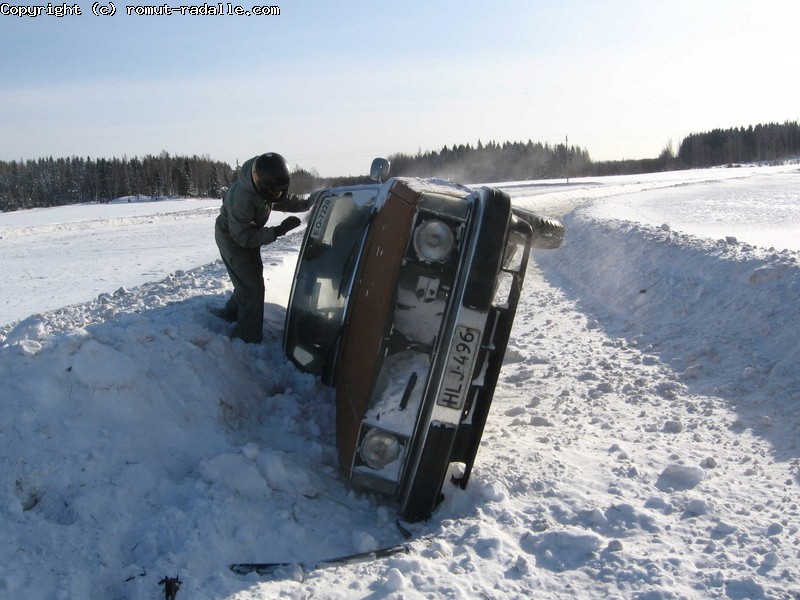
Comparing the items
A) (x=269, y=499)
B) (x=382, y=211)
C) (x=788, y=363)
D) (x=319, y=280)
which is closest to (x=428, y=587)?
(x=269, y=499)

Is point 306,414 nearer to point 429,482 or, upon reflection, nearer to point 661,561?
point 429,482

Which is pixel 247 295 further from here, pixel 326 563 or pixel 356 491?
pixel 326 563

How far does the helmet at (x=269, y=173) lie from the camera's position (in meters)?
5.51

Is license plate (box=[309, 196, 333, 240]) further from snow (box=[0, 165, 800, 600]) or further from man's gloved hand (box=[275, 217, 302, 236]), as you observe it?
snow (box=[0, 165, 800, 600])

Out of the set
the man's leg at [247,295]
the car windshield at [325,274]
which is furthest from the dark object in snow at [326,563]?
the man's leg at [247,295]

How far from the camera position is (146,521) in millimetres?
3475

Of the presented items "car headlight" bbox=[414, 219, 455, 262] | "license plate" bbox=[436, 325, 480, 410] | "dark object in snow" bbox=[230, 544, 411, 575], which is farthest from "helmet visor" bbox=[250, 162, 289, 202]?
"dark object in snow" bbox=[230, 544, 411, 575]

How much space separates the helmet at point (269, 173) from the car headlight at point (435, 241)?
6.38 feet

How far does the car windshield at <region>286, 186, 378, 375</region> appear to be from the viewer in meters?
5.30

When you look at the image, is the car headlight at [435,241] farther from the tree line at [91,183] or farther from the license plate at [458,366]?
the tree line at [91,183]

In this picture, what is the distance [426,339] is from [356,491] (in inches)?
42.4

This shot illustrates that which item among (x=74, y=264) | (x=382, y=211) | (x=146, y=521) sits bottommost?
(x=74, y=264)

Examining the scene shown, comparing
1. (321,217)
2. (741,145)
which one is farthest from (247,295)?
(741,145)

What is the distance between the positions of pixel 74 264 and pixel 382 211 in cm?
1899
